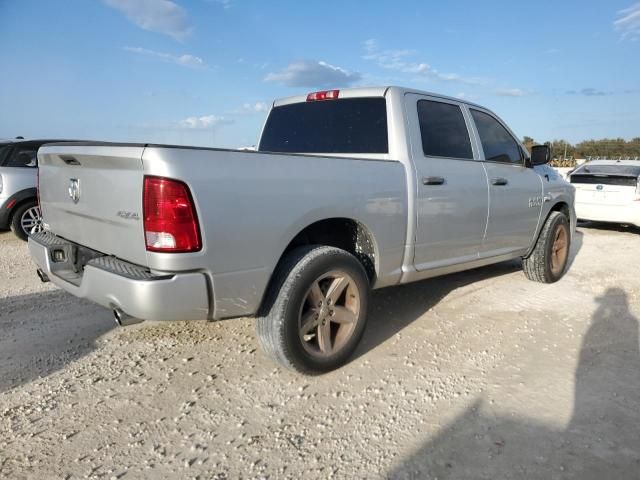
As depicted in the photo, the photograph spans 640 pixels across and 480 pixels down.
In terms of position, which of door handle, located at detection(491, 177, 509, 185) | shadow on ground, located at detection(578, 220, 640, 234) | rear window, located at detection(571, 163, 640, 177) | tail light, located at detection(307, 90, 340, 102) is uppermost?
tail light, located at detection(307, 90, 340, 102)

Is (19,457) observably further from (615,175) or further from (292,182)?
(615,175)

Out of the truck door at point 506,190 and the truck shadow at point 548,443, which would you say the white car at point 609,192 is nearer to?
the truck door at point 506,190

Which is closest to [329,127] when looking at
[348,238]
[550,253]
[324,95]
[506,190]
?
[324,95]

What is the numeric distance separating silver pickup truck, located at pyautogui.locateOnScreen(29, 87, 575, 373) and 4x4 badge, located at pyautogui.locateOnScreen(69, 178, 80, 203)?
0.06ft

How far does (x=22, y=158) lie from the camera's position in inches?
281

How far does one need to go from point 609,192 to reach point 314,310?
7.83m

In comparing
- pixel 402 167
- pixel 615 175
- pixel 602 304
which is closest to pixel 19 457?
pixel 402 167

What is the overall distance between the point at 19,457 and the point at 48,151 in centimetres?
184

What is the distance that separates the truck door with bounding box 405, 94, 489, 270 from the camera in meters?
3.47

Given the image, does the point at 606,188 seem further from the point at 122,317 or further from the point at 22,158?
the point at 22,158

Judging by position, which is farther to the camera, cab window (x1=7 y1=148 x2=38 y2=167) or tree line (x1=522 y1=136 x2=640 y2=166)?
tree line (x1=522 y1=136 x2=640 y2=166)

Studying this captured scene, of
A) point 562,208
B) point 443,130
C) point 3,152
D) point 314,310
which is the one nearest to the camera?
point 314,310

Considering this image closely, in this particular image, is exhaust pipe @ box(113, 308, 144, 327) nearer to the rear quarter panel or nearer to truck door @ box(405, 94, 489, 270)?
the rear quarter panel

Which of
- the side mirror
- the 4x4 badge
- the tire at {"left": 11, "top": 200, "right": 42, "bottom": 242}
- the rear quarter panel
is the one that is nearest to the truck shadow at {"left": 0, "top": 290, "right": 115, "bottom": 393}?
the 4x4 badge
